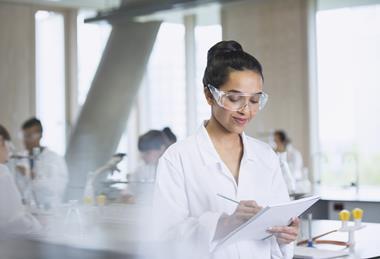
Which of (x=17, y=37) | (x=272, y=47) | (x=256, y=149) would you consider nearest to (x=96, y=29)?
(x=17, y=37)

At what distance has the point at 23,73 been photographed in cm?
467

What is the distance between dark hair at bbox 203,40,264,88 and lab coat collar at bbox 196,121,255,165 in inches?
4.1

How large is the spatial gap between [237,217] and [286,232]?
0.45 ft

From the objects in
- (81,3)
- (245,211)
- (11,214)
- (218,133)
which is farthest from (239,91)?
(81,3)

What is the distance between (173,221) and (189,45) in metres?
5.76

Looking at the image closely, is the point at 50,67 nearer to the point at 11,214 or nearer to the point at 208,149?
the point at 208,149

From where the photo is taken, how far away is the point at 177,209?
123cm

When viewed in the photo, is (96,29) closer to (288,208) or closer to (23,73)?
(23,73)

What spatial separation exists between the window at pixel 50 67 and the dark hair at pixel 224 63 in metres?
3.07

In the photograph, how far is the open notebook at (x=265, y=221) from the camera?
1.16 metres

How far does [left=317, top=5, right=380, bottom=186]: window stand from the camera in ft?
19.6

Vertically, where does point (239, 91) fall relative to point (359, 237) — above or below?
above

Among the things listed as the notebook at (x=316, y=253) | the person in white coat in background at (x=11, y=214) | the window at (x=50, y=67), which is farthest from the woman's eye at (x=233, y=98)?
the window at (x=50, y=67)

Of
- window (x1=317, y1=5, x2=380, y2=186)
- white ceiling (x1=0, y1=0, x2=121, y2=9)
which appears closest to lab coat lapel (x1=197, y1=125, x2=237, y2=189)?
white ceiling (x1=0, y1=0, x2=121, y2=9)
